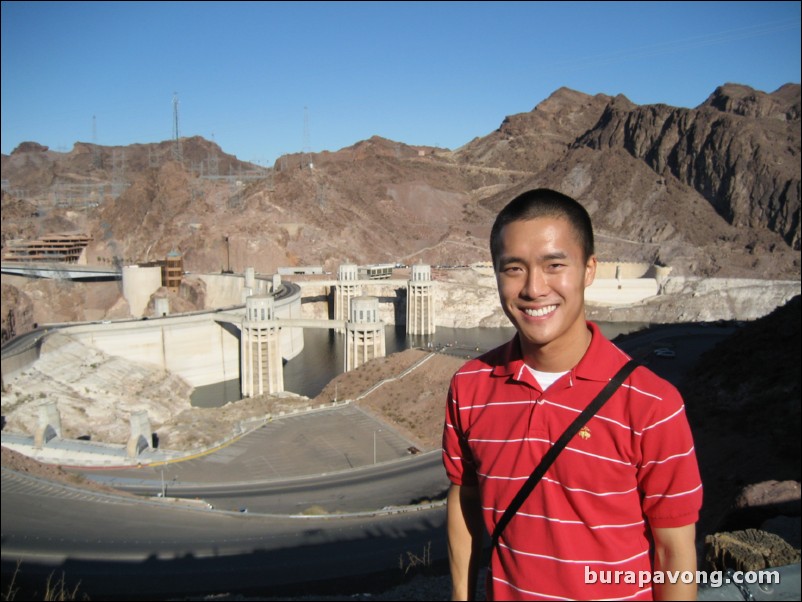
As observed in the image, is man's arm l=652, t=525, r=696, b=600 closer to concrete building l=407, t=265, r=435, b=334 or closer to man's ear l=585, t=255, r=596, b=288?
man's ear l=585, t=255, r=596, b=288

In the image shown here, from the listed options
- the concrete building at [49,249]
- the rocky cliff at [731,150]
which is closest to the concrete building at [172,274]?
the concrete building at [49,249]

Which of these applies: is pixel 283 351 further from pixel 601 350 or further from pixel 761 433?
pixel 601 350

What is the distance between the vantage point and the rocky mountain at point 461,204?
9450cm

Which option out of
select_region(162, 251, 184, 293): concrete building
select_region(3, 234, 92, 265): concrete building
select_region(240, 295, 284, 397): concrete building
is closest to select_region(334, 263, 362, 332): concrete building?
select_region(162, 251, 184, 293): concrete building

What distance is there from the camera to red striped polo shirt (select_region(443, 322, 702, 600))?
2576mm

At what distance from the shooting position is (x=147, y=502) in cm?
1934

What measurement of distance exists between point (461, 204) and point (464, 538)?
124945 millimetres

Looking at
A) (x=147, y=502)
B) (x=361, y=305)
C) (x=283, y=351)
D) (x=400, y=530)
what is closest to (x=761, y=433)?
(x=400, y=530)

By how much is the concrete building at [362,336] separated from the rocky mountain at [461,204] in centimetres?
3986

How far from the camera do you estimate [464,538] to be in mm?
3117

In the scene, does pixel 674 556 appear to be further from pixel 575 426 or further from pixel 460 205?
pixel 460 205

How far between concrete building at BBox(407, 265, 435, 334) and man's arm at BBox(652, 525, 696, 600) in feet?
245

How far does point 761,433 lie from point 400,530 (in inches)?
393

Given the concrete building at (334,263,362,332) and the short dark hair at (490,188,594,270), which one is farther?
the concrete building at (334,263,362,332)
